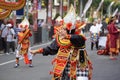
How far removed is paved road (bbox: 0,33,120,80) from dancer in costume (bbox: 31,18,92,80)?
453 centimetres

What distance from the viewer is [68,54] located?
376 inches

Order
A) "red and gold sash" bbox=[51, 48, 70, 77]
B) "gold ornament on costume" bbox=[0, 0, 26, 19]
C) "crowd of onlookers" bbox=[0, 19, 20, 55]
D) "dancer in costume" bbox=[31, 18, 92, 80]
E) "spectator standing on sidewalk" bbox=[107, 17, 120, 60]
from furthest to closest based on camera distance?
"crowd of onlookers" bbox=[0, 19, 20, 55] → "spectator standing on sidewalk" bbox=[107, 17, 120, 60] → "gold ornament on costume" bbox=[0, 0, 26, 19] → "red and gold sash" bbox=[51, 48, 70, 77] → "dancer in costume" bbox=[31, 18, 92, 80]

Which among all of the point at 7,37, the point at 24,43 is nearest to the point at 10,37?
the point at 7,37

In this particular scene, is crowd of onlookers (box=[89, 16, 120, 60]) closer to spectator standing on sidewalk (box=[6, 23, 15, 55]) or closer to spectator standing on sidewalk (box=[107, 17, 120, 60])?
spectator standing on sidewalk (box=[107, 17, 120, 60])

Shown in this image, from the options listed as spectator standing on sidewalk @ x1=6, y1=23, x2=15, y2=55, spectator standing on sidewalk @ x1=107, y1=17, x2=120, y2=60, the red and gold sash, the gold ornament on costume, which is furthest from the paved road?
the red and gold sash

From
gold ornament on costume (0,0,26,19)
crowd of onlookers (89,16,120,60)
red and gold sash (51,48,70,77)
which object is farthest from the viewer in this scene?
crowd of onlookers (89,16,120,60)

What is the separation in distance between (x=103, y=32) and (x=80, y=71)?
18097 mm

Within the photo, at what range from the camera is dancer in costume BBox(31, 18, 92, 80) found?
9086 mm

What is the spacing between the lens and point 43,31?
33750 millimetres

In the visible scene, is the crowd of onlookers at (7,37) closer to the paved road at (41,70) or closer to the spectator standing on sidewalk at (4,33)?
the spectator standing on sidewalk at (4,33)

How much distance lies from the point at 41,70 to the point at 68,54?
22.0 feet

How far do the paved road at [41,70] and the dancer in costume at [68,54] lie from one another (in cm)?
453

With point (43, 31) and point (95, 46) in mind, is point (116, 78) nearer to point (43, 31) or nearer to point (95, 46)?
point (95, 46)

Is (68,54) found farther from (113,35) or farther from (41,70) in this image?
(113,35)
